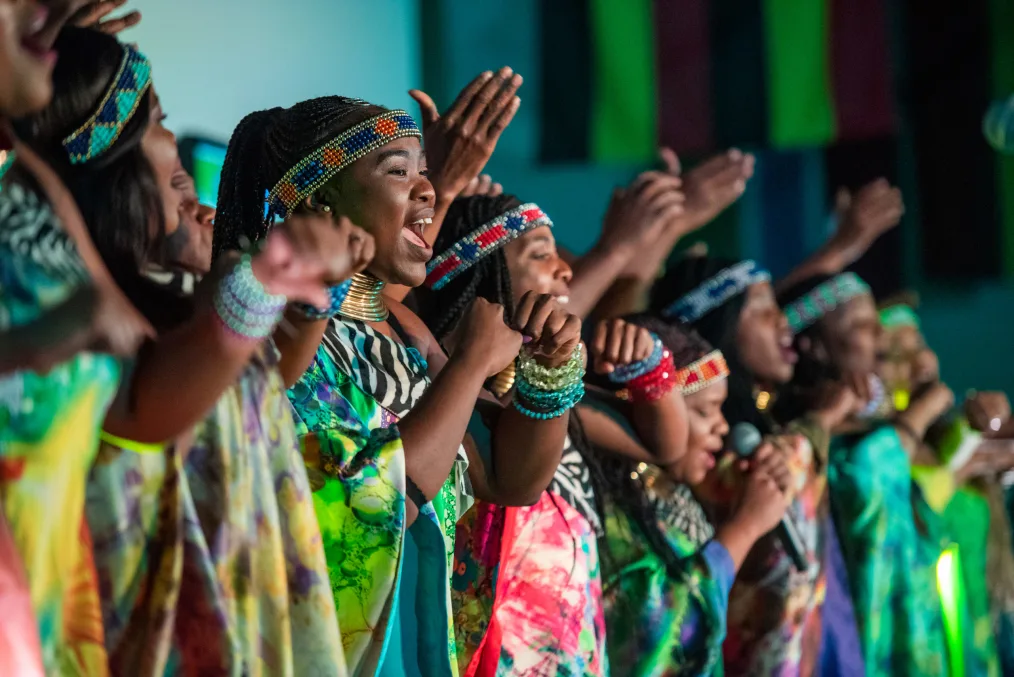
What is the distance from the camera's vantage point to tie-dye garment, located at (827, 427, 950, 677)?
11.8ft

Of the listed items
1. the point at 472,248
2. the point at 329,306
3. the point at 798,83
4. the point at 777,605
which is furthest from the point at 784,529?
the point at 798,83

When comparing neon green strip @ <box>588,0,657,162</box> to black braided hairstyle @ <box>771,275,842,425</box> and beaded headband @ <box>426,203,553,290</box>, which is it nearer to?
black braided hairstyle @ <box>771,275,842,425</box>

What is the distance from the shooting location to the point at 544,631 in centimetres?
236

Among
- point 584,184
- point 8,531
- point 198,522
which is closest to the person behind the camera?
point 8,531

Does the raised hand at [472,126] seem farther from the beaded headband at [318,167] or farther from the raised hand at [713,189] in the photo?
the raised hand at [713,189]

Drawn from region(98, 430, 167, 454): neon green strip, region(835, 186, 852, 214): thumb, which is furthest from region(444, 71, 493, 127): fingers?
region(835, 186, 852, 214): thumb

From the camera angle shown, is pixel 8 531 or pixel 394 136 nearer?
pixel 8 531

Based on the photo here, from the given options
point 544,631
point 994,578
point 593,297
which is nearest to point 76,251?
point 544,631

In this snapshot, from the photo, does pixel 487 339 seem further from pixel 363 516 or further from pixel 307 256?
pixel 307 256

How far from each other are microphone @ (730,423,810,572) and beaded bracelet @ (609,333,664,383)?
0.61m

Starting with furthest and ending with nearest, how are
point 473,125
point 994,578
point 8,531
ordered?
1. point 994,578
2. point 473,125
3. point 8,531

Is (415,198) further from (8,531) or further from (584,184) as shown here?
(584,184)

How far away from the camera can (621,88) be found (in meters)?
5.07

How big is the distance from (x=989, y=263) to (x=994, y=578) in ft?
5.68
